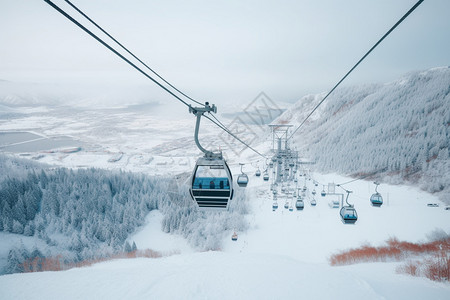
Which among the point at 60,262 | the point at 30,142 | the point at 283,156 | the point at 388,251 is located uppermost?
the point at 30,142

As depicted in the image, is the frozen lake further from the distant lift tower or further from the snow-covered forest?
the distant lift tower

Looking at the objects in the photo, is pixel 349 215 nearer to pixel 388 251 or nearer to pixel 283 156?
pixel 283 156

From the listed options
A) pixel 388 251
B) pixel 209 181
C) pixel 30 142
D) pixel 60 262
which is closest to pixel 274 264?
pixel 209 181

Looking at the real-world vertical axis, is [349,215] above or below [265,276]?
above

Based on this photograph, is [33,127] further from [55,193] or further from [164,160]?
[55,193]

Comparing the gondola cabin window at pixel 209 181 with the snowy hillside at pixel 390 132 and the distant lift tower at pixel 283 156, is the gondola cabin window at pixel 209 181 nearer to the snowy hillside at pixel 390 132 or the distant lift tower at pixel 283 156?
the distant lift tower at pixel 283 156

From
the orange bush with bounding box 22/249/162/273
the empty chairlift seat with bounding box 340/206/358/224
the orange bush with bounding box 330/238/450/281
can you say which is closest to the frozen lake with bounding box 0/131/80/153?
the orange bush with bounding box 22/249/162/273

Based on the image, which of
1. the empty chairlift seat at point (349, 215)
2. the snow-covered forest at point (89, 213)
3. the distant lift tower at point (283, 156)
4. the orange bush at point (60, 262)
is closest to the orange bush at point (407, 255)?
the distant lift tower at point (283, 156)
